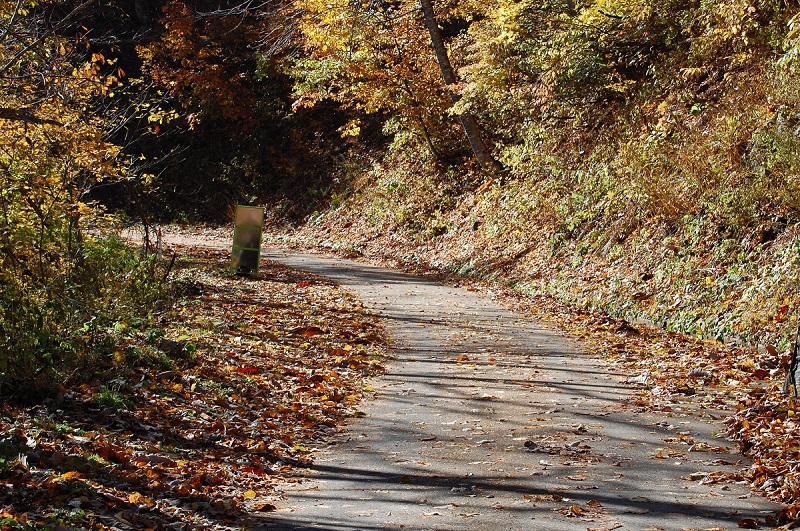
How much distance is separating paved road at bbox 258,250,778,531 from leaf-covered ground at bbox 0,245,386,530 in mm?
434

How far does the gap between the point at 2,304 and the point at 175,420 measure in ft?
5.96

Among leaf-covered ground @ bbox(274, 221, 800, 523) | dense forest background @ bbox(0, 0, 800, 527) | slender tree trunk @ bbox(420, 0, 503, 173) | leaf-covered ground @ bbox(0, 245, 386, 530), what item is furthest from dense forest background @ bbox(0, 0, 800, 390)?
leaf-covered ground @ bbox(0, 245, 386, 530)

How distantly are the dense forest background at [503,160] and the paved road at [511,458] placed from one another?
2772mm

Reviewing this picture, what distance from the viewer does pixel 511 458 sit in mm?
6844

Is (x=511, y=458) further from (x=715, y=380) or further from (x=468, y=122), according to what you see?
(x=468, y=122)

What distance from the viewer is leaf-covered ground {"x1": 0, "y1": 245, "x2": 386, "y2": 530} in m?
5.47

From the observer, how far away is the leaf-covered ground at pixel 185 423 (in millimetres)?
5473

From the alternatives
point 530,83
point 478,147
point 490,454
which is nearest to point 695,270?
point 490,454

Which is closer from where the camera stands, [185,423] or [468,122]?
[185,423]

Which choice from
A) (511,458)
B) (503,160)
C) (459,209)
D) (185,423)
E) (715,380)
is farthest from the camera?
(459,209)

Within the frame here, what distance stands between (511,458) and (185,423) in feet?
9.36

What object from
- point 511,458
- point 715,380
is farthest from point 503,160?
point 511,458

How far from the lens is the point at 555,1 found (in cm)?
1886

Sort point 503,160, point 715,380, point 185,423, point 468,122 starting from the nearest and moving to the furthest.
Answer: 1. point 185,423
2. point 715,380
3. point 503,160
4. point 468,122
